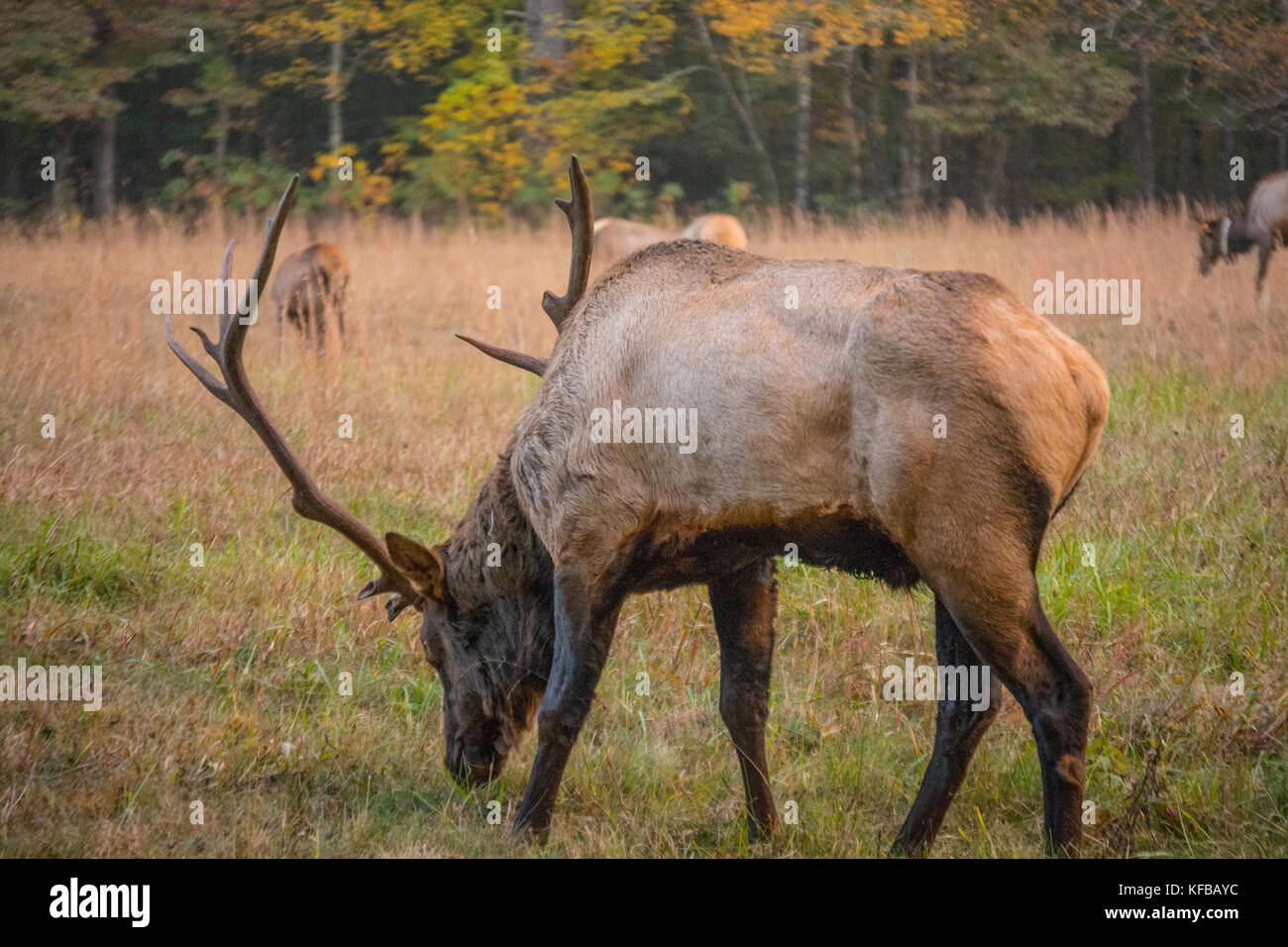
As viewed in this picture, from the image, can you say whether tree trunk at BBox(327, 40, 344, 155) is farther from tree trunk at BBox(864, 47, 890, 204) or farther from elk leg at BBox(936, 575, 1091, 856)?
elk leg at BBox(936, 575, 1091, 856)

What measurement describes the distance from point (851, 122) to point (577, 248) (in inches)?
718

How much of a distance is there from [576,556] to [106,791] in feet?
5.97

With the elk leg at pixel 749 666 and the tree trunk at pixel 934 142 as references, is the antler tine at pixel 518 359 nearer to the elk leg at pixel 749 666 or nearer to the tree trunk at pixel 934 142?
the elk leg at pixel 749 666

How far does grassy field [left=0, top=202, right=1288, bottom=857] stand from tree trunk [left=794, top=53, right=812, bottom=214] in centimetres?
1279

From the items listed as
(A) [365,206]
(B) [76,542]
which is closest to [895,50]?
(A) [365,206]

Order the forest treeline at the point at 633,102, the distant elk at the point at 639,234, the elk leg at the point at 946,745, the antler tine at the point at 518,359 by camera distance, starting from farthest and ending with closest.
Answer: the forest treeline at the point at 633,102
the distant elk at the point at 639,234
the antler tine at the point at 518,359
the elk leg at the point at 946,745

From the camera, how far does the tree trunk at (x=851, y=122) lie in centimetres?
2112

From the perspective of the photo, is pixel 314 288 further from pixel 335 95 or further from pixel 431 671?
pixel 335 95

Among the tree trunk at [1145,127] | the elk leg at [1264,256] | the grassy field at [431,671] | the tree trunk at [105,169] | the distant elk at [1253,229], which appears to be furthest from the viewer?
the tree trunk at [105,169]

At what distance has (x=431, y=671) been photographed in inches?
204

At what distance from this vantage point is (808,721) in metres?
4.78

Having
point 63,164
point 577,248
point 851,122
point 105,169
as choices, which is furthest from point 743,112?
point 577,248

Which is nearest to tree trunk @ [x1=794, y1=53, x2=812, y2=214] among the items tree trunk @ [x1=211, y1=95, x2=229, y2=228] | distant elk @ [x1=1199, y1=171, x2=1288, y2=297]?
distant elk @ [x1=1199, y1=171, x2=1288, y2=297]

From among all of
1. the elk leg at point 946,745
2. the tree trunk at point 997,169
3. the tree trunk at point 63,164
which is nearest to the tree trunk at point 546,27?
the tree trunk at point 63,164
